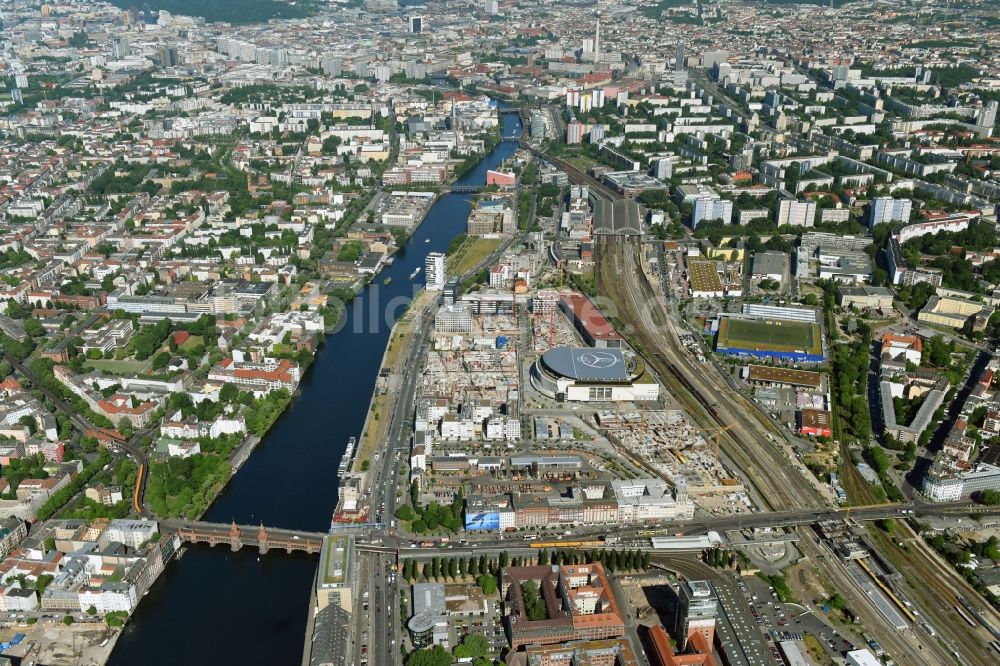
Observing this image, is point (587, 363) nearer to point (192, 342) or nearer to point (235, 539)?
point (235, 539)

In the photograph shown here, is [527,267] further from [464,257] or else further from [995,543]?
[995,543]

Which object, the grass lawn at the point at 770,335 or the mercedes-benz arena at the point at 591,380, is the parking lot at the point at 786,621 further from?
the grass lawn at the point at 770,335

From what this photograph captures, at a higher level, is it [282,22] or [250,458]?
[282,22]

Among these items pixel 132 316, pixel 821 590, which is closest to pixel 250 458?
pixel 132 316

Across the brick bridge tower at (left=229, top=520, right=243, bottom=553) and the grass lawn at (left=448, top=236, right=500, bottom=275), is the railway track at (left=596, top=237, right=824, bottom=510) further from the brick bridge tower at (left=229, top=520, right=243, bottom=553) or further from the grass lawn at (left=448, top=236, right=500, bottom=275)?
the brick bridge tower at (left=229, top=520, right=243, bottom=553)

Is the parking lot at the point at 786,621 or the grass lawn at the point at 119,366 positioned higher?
the grass lawn at the point at 119,366

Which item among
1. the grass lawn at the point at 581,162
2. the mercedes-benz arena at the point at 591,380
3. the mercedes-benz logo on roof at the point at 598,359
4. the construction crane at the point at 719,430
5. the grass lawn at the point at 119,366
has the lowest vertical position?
the construction crane at the point at 719,430

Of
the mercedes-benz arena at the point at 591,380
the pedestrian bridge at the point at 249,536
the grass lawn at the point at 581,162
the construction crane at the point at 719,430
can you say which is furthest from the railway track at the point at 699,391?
the grass lawn at the point at 581,162
